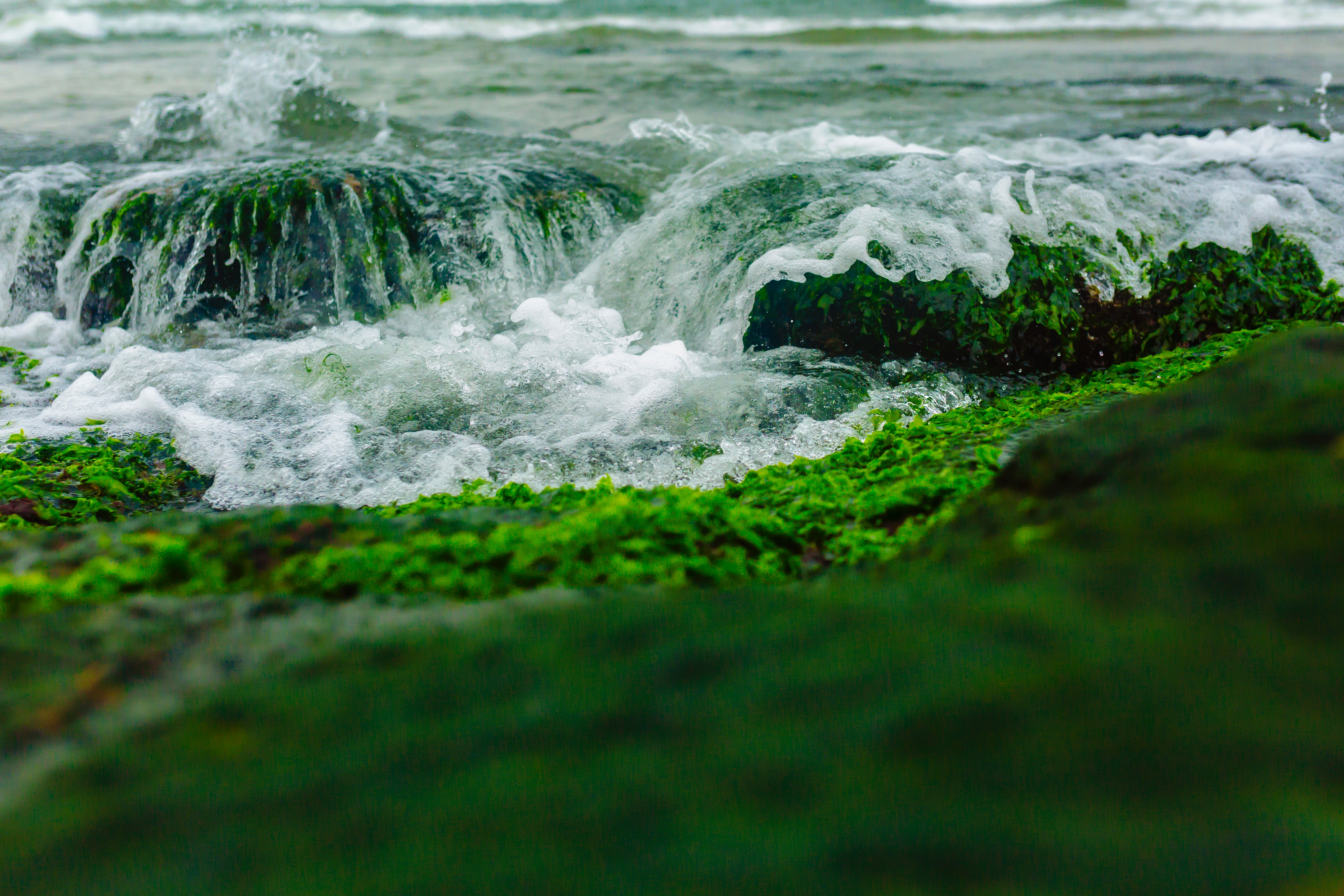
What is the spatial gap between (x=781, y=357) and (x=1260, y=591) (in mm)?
4060

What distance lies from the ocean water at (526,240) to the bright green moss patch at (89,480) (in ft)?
0.70

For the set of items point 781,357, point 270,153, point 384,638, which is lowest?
point 781,357

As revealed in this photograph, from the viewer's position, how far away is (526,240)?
689 centimetres

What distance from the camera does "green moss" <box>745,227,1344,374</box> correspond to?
16.0 ft

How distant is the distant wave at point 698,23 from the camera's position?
20750mm

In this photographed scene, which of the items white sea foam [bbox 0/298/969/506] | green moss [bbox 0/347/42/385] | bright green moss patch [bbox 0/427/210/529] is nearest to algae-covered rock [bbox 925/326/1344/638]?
white sea foam [bbox 0/298/969/506]

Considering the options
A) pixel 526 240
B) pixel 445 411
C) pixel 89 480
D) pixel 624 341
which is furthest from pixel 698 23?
pixel 89 480

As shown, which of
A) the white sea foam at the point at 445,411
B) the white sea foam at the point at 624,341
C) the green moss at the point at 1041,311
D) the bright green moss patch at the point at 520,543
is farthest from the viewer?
the green moss at the point at 1041,311

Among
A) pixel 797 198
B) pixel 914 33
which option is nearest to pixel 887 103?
pixel 797 198

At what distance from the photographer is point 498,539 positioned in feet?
6.70

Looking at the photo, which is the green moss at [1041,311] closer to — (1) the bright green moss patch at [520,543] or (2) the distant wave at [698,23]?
(1) the bright green moss patch at [520,543]

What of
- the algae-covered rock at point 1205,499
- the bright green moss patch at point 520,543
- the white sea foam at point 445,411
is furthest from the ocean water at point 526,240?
the algae-covered rock at point 1205,499

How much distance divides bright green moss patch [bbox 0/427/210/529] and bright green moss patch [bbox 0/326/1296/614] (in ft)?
5.41

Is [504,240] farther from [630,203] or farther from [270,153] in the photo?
[270,153]
